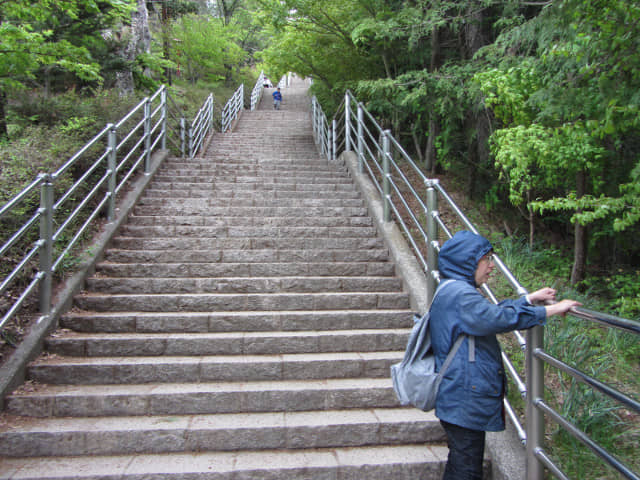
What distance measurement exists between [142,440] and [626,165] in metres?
6.13

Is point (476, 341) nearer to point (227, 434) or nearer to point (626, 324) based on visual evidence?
point (626, 324)

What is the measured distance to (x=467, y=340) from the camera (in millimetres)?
1976

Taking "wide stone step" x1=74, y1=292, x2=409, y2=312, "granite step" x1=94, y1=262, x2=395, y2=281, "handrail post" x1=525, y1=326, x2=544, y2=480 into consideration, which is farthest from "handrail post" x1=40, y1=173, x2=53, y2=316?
"handrail post" x1=525, y1=326, x2=544, y2=480

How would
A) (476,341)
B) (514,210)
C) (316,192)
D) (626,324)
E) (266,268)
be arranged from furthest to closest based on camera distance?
(514,210), (316,192), (266,268), (476,341), (626,324)

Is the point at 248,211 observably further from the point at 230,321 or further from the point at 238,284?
the point at 230,321

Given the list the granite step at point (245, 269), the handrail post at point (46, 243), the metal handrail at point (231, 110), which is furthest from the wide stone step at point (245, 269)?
the metal handrail at point (231, 110)

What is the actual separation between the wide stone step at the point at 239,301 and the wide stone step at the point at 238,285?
0.35 feet

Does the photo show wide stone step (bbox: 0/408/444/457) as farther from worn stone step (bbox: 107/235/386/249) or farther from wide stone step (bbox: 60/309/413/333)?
Result: worn stone step (bbox: 107/235/386/249)

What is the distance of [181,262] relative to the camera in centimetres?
459

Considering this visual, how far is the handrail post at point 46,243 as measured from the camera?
354 centimetres

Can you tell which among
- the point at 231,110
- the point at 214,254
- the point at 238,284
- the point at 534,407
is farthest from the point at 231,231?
the point at 231,110

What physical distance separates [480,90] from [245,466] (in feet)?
17.0

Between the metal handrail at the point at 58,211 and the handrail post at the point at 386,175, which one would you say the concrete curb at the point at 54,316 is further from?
the handrail post at the point at 386,175

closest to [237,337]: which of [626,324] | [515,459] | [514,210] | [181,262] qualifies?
[181,262]
